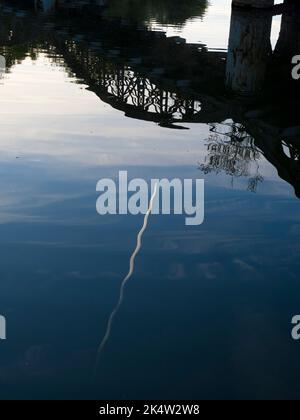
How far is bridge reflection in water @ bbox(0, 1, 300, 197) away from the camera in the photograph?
47.6ft

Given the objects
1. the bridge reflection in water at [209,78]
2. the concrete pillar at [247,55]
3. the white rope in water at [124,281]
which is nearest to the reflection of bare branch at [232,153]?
the bridge reflection in water at [209,78]

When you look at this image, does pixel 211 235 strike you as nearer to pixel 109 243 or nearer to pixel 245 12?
pixel 109 243

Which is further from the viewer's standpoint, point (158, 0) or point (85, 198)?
point (158, 0)

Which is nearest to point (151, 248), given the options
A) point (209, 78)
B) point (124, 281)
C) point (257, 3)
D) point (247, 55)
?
point (124, 281)

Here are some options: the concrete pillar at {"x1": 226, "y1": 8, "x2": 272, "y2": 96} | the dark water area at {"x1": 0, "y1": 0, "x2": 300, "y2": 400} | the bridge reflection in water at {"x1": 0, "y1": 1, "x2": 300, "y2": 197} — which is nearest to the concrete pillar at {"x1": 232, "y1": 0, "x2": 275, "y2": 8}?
the bridge reflection in water at {"x1": 0, "y1": 1, "x2": 300, "y2": 197}

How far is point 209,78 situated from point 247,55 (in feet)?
5.79

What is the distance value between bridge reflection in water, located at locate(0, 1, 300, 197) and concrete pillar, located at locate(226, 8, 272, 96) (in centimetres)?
4

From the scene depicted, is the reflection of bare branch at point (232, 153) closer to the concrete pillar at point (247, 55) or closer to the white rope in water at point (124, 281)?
the white rope in water at point (124, 281)

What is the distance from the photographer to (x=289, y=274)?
8.43m

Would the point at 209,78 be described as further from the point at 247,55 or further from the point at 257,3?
the point at 257,3

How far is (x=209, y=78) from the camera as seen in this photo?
23.7 metres

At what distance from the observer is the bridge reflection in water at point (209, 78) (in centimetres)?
1452
